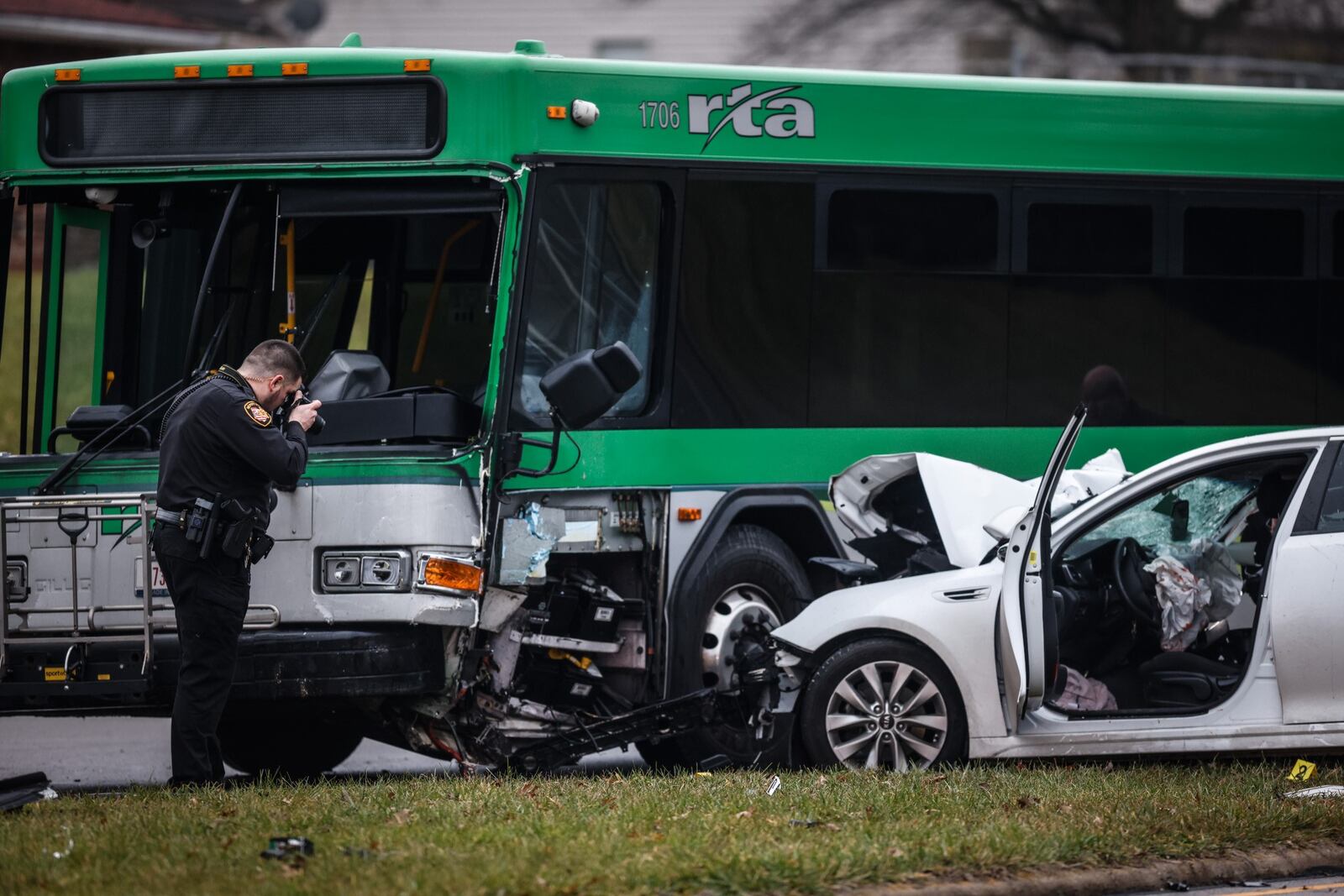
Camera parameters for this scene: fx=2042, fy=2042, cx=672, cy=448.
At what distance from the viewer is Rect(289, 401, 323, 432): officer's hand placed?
8375 mm

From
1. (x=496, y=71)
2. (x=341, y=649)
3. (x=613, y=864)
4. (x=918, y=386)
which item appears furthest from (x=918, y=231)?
(x=613, y=864)

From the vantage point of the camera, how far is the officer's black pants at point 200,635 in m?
8.23

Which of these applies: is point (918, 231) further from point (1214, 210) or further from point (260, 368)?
point (260, 368)

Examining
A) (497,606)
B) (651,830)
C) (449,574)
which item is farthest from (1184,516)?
(651,830)

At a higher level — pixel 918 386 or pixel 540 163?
pixel 540 163

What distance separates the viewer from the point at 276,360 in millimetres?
8414

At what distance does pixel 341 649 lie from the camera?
841 centimetres

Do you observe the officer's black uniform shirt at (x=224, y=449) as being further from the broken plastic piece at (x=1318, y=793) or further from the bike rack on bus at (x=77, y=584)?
the broken plastic piece at (x=1318, y=793)

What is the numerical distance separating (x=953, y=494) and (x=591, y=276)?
1968 millimetres

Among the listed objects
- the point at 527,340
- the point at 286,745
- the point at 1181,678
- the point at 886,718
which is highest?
the point at 527,340

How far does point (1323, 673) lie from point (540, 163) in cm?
399

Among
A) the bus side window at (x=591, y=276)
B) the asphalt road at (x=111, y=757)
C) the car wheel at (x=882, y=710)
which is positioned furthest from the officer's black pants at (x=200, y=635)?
the car wheel at (x=882, y=710)

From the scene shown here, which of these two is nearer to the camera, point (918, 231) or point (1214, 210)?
point (918, 231)

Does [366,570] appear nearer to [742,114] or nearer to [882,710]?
[882,710]
